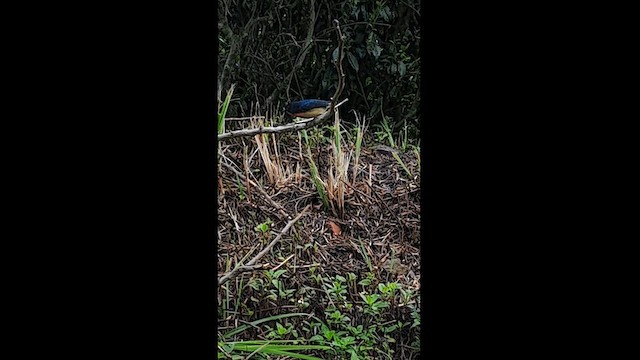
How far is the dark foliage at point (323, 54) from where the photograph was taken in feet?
11.7

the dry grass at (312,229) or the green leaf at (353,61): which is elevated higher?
the green leaf at (353,61)

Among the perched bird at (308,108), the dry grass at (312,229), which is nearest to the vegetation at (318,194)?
the dry grass at (312,229)

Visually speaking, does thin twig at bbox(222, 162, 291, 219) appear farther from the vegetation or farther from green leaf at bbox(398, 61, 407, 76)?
green leaf at bbox(398, 61, 407, 76)

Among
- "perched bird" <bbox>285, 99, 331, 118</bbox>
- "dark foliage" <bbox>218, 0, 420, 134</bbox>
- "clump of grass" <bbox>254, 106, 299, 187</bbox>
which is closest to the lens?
"clump of grass" <bbox>254, 106, 299, 187</bbox>

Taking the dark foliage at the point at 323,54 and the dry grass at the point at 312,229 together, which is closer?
the dry grass at the point at 312,229

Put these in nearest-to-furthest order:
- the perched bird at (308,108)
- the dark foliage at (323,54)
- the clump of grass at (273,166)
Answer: the clump of grass at (273,166) → the perched bird at (308,108) → the dark foliage at (323,54)

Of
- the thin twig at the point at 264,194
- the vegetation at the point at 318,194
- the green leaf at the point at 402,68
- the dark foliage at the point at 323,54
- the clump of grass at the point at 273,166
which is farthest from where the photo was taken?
the green leaf at the point at 402,68

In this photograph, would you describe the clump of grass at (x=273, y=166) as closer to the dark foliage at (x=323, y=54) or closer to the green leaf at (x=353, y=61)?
the dark foliage at (x=323, y=54)

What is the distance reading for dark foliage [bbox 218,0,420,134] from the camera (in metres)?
3.56

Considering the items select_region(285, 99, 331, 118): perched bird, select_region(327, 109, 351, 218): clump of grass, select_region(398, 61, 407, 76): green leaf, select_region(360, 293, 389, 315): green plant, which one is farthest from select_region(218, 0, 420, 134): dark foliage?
select_region(360, 293, 389, 315): green plant

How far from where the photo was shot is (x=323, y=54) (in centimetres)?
375

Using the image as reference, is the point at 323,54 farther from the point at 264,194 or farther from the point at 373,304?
the point at 373,304
